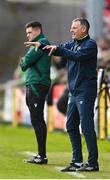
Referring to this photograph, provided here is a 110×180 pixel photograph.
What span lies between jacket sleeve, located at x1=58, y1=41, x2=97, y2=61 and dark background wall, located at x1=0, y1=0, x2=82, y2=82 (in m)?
18.0

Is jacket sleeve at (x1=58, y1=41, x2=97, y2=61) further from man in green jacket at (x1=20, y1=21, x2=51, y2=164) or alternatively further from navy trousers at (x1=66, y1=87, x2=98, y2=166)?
man in green jacket at (x1=20, y1=21, x2=51, y2=164)

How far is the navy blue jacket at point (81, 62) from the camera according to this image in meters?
11.0

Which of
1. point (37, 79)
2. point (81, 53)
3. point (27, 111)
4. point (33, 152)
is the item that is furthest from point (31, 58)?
point (27, 111)

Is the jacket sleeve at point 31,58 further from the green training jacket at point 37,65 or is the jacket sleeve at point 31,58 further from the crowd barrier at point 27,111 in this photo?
the crowd barrier at point 27,111

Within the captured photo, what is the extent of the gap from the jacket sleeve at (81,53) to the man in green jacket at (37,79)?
119cm

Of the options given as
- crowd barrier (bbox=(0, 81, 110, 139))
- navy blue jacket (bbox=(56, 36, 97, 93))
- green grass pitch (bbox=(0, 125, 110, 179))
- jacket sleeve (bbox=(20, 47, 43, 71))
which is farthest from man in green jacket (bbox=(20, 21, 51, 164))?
crowd barrier (bbox=(0, 81, 110, 139))

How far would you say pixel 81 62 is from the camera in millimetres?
11180

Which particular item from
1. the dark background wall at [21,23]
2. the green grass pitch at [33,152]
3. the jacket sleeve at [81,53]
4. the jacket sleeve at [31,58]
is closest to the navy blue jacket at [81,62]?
the jacket sleeve at [81,53]

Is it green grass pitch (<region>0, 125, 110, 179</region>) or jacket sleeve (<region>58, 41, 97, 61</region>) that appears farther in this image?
jacket sleeve (<region>58, 41, 97, 61</region>)

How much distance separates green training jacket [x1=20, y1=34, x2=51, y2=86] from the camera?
40.1 feet

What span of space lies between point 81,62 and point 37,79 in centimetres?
130

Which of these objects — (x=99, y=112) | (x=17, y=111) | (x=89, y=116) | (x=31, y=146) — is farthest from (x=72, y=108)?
(x=17, y=111)

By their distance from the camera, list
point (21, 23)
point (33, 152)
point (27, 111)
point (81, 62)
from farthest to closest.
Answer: point (21, 23), point (27, 111), point (33, 152), point (81, 62)

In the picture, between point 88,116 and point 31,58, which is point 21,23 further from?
point 88,116
